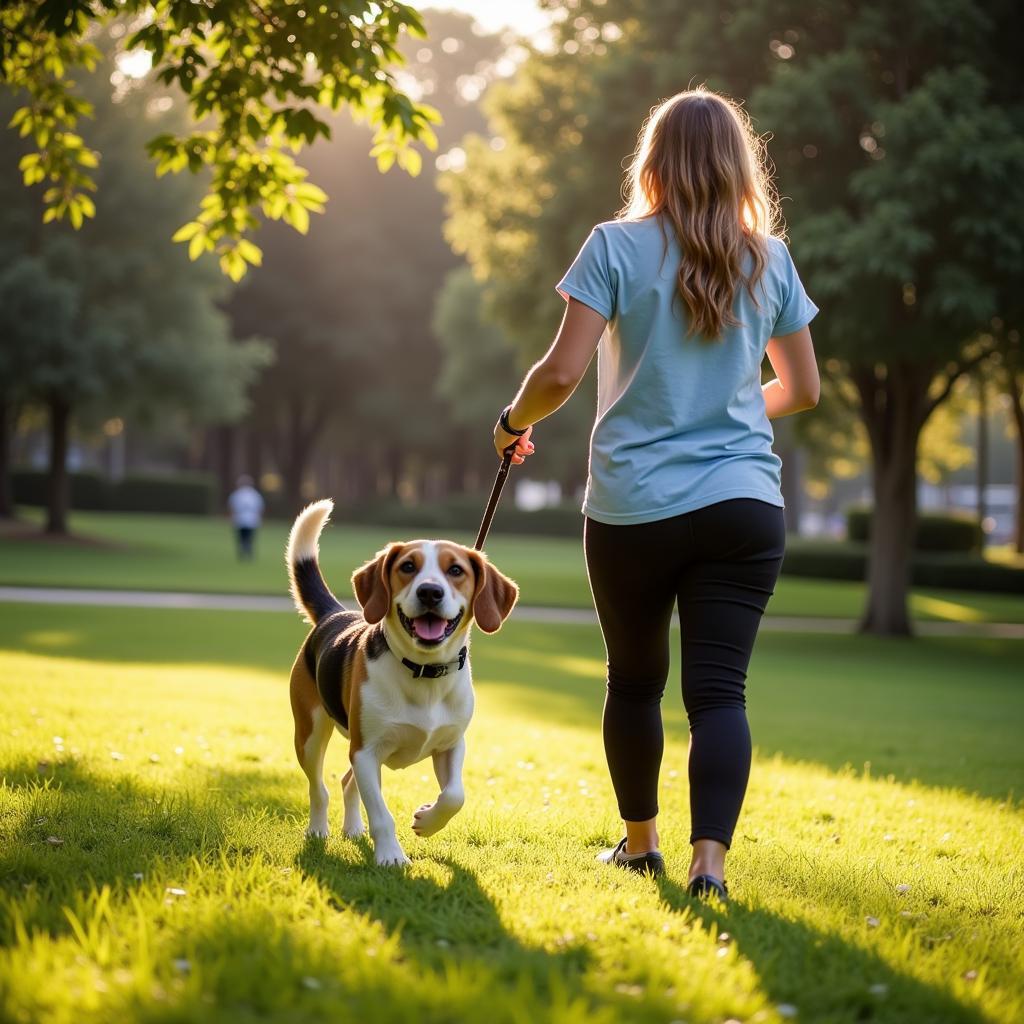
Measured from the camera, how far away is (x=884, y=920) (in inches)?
149

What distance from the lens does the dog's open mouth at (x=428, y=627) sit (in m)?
4.29

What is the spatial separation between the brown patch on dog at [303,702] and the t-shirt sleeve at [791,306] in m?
2.26

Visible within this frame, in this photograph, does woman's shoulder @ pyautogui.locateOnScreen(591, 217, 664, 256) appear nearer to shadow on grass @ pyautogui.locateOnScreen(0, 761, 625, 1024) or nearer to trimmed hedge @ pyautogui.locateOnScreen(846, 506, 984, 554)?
shadow on grass @ pyautogui.locateOnScreen(0, 761, 625, 1024)

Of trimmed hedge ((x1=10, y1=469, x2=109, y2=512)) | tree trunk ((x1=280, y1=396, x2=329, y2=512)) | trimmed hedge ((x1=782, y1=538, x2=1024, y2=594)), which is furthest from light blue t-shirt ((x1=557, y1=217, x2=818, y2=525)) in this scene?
tree trunk ((x1=280, y1=396, x2=329, y2=512))

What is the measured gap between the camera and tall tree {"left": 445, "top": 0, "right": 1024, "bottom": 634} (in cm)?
1477

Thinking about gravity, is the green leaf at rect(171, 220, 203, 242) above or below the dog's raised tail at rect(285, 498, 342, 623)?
above

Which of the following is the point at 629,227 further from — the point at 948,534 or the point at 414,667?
the point at 948,534

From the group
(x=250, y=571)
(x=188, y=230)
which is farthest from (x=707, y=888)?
(x=250, y=571)

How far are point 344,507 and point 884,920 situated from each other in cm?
5381

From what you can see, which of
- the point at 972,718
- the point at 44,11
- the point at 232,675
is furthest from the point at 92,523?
the point at 44,11

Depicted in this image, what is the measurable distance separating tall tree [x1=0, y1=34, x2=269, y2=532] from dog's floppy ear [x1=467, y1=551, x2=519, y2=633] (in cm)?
2801

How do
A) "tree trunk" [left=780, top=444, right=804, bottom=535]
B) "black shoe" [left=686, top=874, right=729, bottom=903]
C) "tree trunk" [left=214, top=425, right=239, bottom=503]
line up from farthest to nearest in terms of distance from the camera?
"tree trunk" [left=214, top=425, right=239, bottom=503], "tree trunk" [left=780, top=444, right=804, bottom=535], "black shoe" [left=686, top=874, right=729, bottom=903]

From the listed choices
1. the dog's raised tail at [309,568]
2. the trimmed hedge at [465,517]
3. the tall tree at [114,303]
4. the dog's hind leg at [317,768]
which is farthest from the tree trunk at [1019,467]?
the dog's hind leg at [317,768]

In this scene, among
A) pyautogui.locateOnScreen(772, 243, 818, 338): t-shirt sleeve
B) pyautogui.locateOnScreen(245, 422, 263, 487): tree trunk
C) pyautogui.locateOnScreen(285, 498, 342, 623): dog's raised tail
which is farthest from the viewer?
pyautogui.locateOnScreen(245, 422, 263, 487): tree trunk
